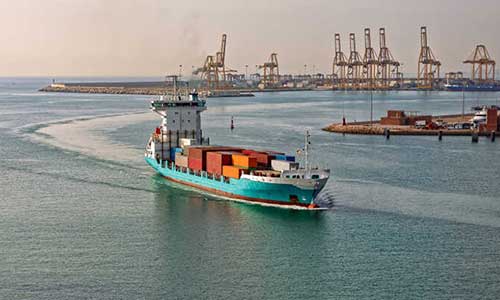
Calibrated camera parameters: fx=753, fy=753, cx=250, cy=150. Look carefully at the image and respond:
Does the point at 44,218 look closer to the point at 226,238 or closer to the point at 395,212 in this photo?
the point at 226,238

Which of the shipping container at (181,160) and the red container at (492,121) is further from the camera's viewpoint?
the red container at (492,121)

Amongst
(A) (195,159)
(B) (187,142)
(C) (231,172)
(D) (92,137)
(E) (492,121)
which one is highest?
(B) (187,142)

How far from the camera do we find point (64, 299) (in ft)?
46.4

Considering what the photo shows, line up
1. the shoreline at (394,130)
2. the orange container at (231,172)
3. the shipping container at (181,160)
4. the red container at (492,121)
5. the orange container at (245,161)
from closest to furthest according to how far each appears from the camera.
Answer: the orange container at (231,172) → the orange container at (245,161) → the shipping container at (181,160) → the red container at (492,121) → the shoreline at (394,130)

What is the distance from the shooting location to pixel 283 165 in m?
22.7

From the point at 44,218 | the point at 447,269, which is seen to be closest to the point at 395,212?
the point at 447,269

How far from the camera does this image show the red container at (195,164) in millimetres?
24958

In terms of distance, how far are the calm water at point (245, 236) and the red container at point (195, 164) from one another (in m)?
0.83

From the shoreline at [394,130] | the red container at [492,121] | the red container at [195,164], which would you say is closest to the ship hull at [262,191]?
the red container at [195,164]

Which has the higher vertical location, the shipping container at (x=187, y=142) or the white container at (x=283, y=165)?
the shipping container at (x=187, y=142)

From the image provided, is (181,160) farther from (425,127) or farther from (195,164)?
(425,127)

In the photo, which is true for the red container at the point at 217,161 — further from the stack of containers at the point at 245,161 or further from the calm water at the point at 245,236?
the calm water at the point at 245,236

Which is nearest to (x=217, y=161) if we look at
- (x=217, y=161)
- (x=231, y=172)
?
(x=217, y=161)

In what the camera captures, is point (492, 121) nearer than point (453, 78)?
Yes
